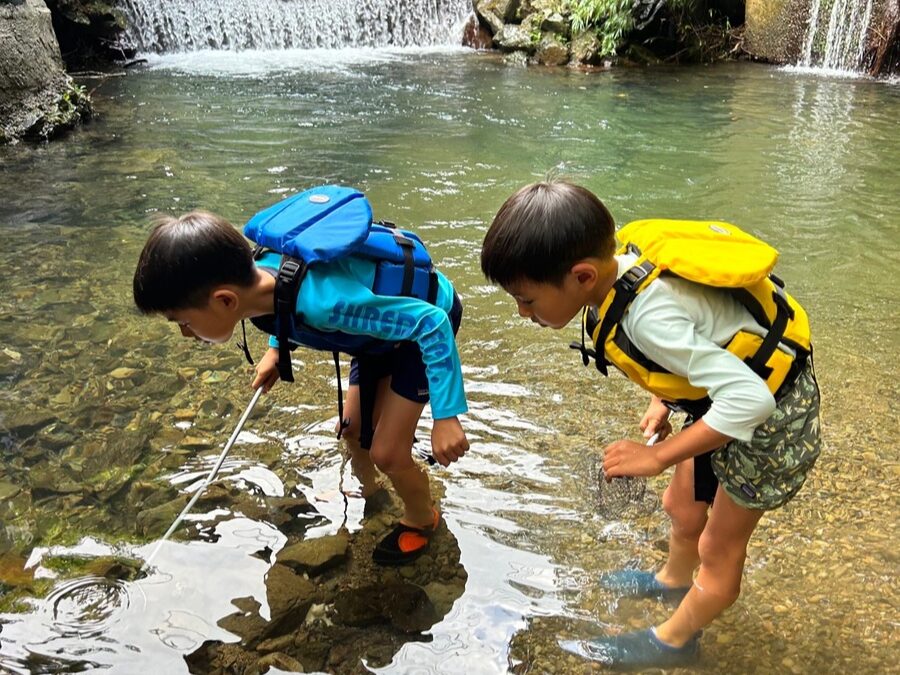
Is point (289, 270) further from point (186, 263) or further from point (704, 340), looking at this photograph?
point (704, 340)

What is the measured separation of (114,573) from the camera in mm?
2590

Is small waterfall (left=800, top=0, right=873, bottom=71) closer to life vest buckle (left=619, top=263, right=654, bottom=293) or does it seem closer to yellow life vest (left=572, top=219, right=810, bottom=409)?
yellow life vest (left=572, top=219, right=810, bottom=409)

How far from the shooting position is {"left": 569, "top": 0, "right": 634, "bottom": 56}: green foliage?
1331 centimetres

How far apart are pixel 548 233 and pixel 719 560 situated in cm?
99

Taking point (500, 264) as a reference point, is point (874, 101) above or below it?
below

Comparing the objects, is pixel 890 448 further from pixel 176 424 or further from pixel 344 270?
pixel 176 424

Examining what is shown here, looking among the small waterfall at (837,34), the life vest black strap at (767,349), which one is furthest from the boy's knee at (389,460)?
the small waterfall at (837,34)

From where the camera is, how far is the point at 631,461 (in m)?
1.89

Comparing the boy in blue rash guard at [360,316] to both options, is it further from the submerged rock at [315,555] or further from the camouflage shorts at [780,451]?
the camouflage shorts at [780,451]

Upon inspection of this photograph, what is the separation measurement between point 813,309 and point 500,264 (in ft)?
10.4

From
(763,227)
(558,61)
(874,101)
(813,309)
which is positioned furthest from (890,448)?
(558,61)

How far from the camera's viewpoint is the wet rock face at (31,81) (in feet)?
26.8

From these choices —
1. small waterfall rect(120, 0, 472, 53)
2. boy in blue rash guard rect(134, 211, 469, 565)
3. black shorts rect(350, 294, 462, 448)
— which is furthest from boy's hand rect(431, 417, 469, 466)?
small waterfall rect(120, 0, 472, 53)

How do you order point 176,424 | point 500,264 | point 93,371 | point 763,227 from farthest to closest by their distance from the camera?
point 763,227, point 93,371, point 176,424, point 500,264
